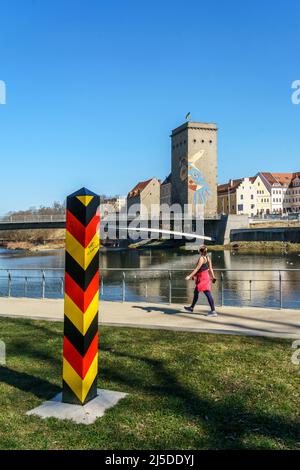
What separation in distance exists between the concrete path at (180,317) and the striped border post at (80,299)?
11.6 feet

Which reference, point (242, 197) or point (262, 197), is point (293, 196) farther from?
point (242, 197)

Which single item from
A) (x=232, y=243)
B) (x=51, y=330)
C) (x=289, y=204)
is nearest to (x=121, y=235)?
(x=232, y=243)

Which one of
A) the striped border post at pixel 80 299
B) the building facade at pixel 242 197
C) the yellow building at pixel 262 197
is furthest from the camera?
the yellow building at pixel 262 197

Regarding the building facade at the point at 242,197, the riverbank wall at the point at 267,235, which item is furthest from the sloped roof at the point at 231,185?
the riverbank wall at the point at 267,235

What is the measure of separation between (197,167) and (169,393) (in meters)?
109

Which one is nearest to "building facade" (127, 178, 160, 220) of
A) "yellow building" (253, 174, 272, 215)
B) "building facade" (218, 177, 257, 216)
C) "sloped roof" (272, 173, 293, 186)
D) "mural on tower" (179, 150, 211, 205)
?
"mural on tower" (179, 150, 211, 205)

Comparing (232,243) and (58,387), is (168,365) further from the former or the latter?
(232,243)

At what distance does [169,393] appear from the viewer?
438 centimetres

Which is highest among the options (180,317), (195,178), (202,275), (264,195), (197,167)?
(197,167)

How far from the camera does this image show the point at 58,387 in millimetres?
4633

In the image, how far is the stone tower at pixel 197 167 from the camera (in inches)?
4232

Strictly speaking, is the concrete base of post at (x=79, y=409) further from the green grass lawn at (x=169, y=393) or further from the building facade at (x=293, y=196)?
the building facade at (x=293, y=196)

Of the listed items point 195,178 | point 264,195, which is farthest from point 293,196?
point 195,178
